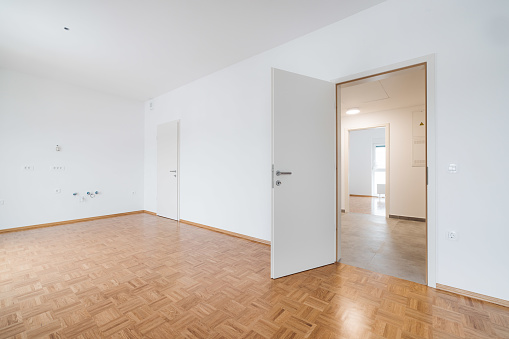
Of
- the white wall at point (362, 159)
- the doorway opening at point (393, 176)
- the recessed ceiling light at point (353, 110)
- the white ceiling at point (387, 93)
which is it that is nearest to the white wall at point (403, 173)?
the doorway opening at point (393, 176)

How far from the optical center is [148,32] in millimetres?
2934

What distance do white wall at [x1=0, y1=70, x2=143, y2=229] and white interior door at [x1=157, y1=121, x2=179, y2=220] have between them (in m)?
0.96

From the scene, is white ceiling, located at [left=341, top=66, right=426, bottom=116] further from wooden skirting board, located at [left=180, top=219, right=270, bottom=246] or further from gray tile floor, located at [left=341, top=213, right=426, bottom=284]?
wooden skirting board, located at [left=180, top=219, right=270, bottom=246]

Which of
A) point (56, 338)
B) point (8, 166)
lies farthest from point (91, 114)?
point (56, 338)

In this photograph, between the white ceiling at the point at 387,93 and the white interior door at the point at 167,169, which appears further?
the white interior door at the point at 167,169

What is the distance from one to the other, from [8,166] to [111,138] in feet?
6.02

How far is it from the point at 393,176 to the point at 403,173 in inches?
8.3

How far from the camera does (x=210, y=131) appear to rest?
14.0 feet

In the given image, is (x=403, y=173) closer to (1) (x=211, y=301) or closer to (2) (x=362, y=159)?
(2) (x=362, y=159)

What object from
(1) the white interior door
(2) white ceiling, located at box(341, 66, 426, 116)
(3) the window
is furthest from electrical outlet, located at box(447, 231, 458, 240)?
(3) the window

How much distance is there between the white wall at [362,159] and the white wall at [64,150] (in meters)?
8.46

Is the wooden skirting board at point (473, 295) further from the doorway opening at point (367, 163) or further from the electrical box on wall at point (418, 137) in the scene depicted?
the doorway opening at point (367, 163)

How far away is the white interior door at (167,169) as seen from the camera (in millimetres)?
5008

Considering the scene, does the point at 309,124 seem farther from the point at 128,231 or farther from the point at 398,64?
the point at 128,231
